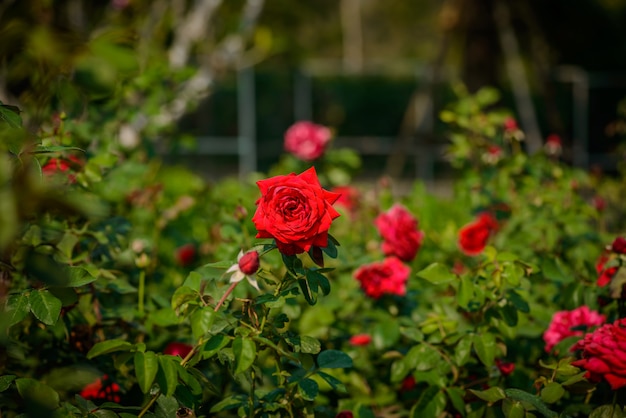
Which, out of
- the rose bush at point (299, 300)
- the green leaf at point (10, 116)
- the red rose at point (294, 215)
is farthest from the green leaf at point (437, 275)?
the green leaf at point (10, 116)

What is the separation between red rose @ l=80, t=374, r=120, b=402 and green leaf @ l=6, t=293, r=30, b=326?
286mm

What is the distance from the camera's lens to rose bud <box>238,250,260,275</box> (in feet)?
3.32

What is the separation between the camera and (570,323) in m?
1.47

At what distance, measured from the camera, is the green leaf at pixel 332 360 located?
1.16 meters

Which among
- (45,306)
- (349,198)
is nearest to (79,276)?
(45,306)

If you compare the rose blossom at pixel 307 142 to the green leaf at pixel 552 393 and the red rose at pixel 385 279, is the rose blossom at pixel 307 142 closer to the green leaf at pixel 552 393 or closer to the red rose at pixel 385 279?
the red rose at pixel 385 279

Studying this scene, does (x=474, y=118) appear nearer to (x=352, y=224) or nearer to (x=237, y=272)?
(x=352, y=224)

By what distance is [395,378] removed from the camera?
1.46 meters

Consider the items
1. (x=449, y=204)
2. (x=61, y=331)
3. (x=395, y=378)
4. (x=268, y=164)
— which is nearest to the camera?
(x=61, y=331)

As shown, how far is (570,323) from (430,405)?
1.22ft

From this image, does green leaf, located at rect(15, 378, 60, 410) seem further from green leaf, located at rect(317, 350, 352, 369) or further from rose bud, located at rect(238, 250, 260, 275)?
green leaf, located at rect(317, 350, 352, 369)

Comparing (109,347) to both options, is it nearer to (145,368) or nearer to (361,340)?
(145,368)

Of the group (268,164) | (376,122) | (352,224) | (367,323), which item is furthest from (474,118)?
(376,122)

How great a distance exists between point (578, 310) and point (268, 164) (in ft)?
24.4
